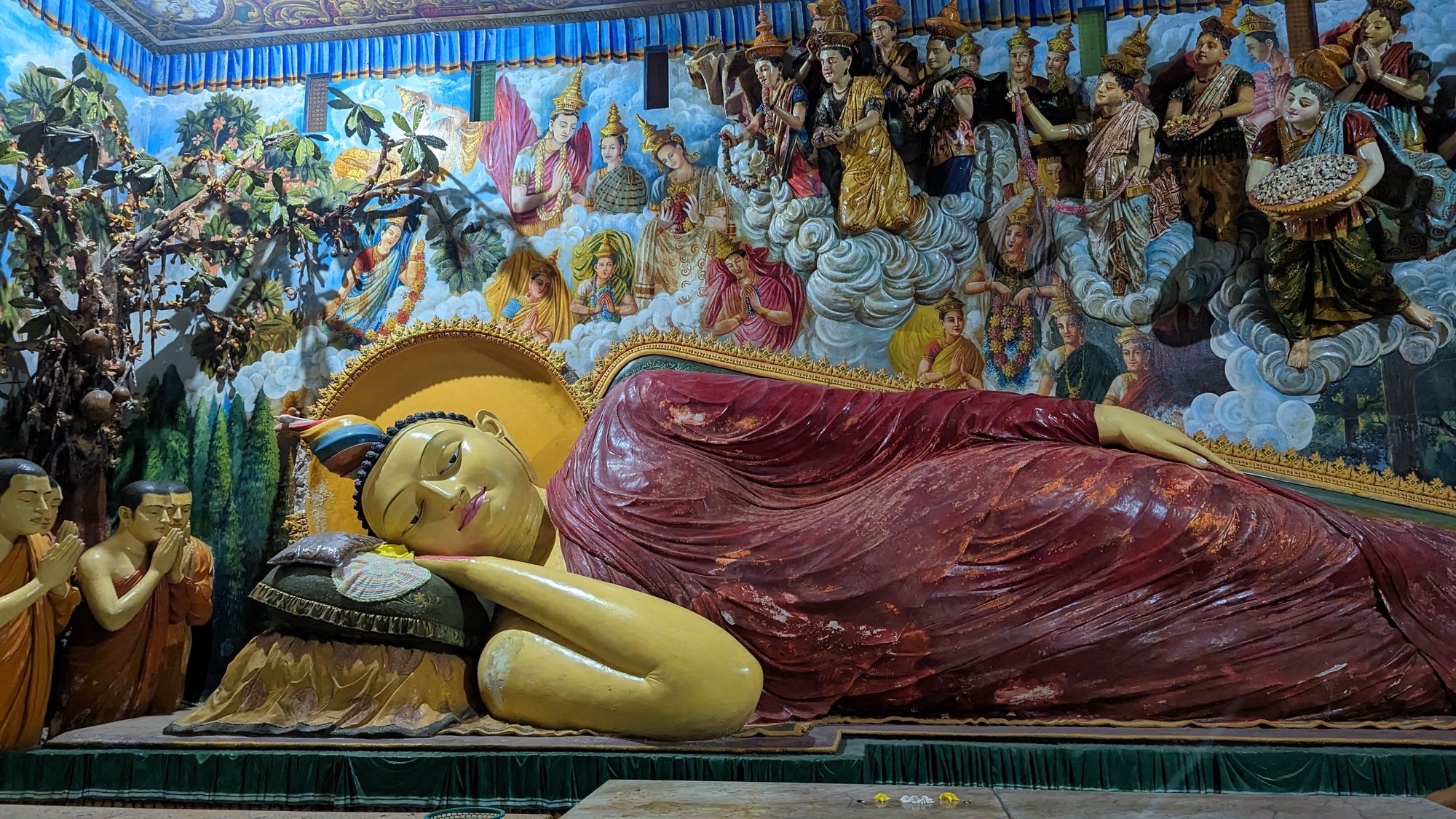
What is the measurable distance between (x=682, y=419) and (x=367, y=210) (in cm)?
206

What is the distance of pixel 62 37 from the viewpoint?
14.5ft

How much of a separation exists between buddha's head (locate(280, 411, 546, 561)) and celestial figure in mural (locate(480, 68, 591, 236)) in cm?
136

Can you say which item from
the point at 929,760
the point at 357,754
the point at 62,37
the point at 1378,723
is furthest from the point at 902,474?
the point at 62,37

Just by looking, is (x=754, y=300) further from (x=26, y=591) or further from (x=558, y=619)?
(x=26, y=591)

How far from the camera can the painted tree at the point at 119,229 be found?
390 centimetres

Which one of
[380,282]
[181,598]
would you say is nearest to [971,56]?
[380,282]

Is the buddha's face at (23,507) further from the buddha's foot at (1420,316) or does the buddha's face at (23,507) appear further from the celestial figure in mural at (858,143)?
the buddha's foot at (1420,316)

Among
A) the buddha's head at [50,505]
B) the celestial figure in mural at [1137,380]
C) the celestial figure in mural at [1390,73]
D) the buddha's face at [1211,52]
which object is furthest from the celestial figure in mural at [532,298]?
the celestial figure in mural at [1390,73]

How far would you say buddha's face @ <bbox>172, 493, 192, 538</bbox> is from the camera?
133 inches

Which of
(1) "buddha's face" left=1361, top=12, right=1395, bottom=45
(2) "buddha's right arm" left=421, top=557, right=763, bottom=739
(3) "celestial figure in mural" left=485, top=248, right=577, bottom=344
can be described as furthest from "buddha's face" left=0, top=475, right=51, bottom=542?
(1) "buddha's face" left=1361, top=12, right=1395, bottom=45

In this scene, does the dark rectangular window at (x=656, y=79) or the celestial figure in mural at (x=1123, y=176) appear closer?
the celestial figure in mural at (x=1123, y=176)

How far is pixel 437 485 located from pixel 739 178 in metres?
2.03

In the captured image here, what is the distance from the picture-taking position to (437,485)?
336 centimetres

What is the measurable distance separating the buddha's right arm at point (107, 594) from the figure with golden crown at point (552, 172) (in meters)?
2.19
